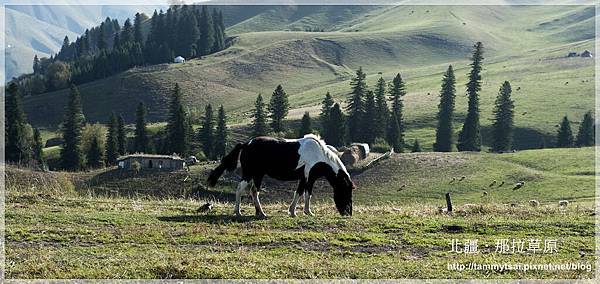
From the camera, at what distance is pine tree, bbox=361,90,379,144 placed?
96350mm

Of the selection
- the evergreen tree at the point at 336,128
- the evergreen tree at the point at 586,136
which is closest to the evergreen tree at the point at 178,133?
the evergreen tree at the point at 336,128

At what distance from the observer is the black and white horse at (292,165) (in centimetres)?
1808

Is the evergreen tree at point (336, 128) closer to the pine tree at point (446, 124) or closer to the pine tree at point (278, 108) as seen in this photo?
the pine tree at point (278, 108)

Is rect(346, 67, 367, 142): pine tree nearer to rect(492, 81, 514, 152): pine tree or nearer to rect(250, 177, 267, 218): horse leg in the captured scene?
rect(492, 81, 514, 152): pine tree

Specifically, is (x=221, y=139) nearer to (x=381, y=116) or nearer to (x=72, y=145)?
(x=72, y=145)

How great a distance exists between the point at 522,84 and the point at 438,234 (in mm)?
148502

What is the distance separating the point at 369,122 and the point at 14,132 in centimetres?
5746

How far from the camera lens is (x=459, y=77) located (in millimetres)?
178875

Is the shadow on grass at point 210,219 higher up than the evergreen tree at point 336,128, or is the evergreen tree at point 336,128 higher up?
the evergreen tree at point 336,128

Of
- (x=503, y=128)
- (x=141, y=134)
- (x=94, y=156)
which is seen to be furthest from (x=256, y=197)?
(x=94, y=156)

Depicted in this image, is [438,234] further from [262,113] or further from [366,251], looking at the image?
[262,113]

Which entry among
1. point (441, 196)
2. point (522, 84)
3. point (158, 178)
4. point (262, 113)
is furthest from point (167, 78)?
point (441, 196)

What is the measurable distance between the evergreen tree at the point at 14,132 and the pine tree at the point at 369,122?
54.4 m

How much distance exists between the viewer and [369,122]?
9738 cm
